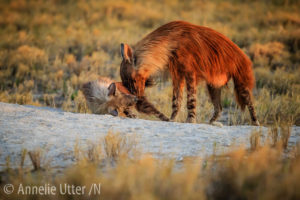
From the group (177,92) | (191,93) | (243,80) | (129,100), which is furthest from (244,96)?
(129,100)

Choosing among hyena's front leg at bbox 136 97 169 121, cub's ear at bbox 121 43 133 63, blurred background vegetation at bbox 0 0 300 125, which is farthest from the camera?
blurred background vegetation at bbox 0 0 300 125

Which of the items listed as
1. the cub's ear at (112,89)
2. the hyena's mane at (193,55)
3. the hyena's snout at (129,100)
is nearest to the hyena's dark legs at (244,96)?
the hyena's mane at (193,55)

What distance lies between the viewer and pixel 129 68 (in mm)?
5871

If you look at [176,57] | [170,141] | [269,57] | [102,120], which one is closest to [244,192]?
[170,141]

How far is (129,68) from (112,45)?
851 centimetres

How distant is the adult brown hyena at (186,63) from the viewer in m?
5.79

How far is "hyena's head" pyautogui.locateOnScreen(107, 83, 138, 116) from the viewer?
6035mm

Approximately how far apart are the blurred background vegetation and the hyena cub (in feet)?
3.50

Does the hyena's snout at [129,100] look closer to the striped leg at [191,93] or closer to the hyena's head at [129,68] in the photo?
the hyena's head at [129,68]

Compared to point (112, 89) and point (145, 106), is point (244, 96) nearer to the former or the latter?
point (145, 106)

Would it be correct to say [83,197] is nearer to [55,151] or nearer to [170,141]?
[55,151]

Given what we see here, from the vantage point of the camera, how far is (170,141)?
13.9ft

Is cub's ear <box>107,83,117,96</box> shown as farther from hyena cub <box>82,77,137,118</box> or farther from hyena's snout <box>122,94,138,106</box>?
hyena's snout <box>122,94,138,106</box>

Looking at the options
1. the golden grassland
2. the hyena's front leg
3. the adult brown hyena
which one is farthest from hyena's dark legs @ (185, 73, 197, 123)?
the golden grassland
